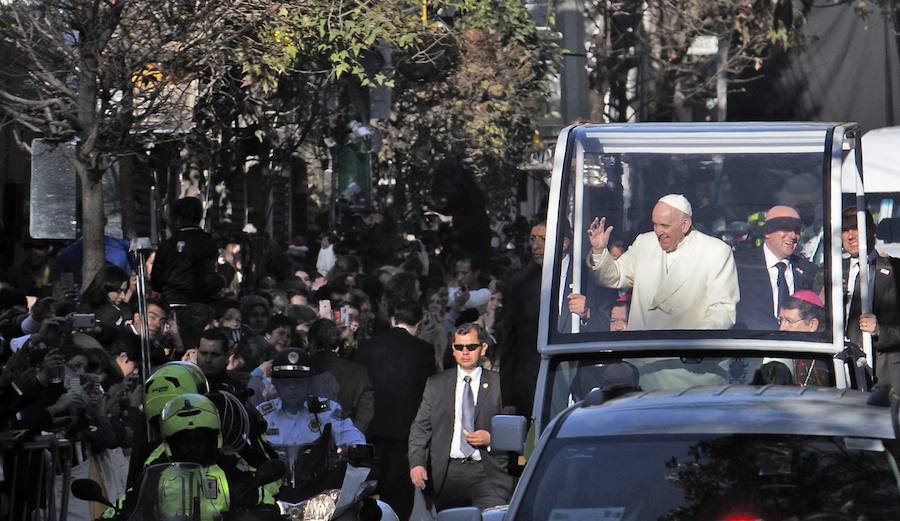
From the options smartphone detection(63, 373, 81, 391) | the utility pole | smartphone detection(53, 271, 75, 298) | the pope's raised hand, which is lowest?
smartphone detection(63, 373, 81, 391)

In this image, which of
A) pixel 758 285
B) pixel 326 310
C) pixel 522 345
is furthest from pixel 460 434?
pixel 326 310

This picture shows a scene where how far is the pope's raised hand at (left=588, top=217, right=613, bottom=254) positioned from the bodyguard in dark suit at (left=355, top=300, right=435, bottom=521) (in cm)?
332

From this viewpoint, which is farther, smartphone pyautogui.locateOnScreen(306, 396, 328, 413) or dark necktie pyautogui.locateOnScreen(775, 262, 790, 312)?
smartphone pyautogui.locateOnScreen(306, 396, 328, 413)

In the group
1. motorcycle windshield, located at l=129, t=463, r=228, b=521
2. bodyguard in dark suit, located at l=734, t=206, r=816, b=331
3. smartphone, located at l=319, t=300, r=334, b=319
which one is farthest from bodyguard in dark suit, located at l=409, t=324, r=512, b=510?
smartphone, located at l=319, t=300, r=334, b=319

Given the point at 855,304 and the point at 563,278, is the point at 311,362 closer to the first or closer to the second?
the point at 563,278

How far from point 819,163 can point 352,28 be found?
784cm

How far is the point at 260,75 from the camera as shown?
675 inches

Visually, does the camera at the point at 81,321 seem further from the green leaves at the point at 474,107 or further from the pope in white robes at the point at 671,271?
the green leaves at the point at 474,107

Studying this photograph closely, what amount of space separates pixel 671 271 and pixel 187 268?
6592 mm

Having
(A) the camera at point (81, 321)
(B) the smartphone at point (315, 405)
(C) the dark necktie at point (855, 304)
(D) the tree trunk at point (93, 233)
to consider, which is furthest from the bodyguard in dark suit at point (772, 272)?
(D) the tree trunk at point (93, 233)

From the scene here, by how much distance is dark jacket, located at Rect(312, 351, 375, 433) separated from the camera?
12625mm

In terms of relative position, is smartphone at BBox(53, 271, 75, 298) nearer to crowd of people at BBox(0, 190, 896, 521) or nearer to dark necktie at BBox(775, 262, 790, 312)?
crowd of people at BBox(0, 190, 896, 521)

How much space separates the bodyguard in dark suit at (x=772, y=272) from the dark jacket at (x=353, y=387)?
3.60 m

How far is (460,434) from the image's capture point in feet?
39.0
